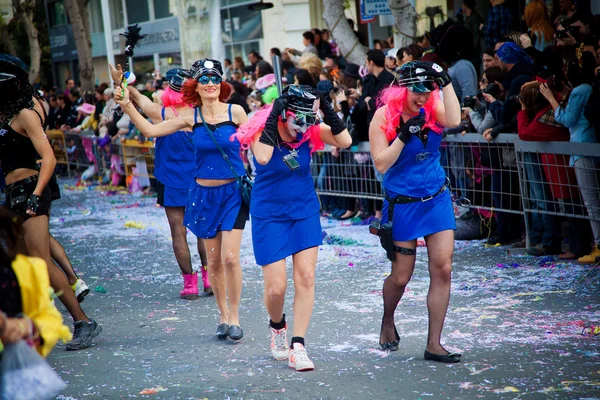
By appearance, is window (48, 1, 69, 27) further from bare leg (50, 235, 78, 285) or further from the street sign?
bare leg (50, 235, 78, 285)

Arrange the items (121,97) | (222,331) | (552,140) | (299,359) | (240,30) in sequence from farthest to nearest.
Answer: (240,30), (552,140), (121,97), (222,331), (299,359)

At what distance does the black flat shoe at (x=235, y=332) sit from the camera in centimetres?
663

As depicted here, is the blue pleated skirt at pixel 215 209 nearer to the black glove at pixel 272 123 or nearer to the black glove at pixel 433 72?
the black glove at pixel 272 123

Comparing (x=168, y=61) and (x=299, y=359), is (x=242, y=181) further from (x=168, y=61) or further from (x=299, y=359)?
(x=168, y=61)

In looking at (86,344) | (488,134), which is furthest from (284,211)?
(488,134)

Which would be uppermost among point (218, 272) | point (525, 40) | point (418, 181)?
Result: point (525, 40)

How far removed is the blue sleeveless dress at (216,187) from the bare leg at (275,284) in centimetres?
99

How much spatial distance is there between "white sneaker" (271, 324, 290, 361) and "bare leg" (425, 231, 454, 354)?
963 millimetres

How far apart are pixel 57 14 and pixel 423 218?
47.6 metres

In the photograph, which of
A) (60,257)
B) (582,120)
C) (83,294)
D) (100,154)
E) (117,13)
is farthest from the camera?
(117,13)

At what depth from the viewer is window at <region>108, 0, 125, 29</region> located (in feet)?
131

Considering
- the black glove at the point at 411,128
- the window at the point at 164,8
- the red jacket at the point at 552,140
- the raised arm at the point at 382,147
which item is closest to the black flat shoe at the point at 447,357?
the raised arm at the point at 382,147

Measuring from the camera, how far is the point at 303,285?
5812 mm

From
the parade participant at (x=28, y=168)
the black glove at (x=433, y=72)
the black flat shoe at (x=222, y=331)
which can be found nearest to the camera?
the black glove at (x=433, y=72)
